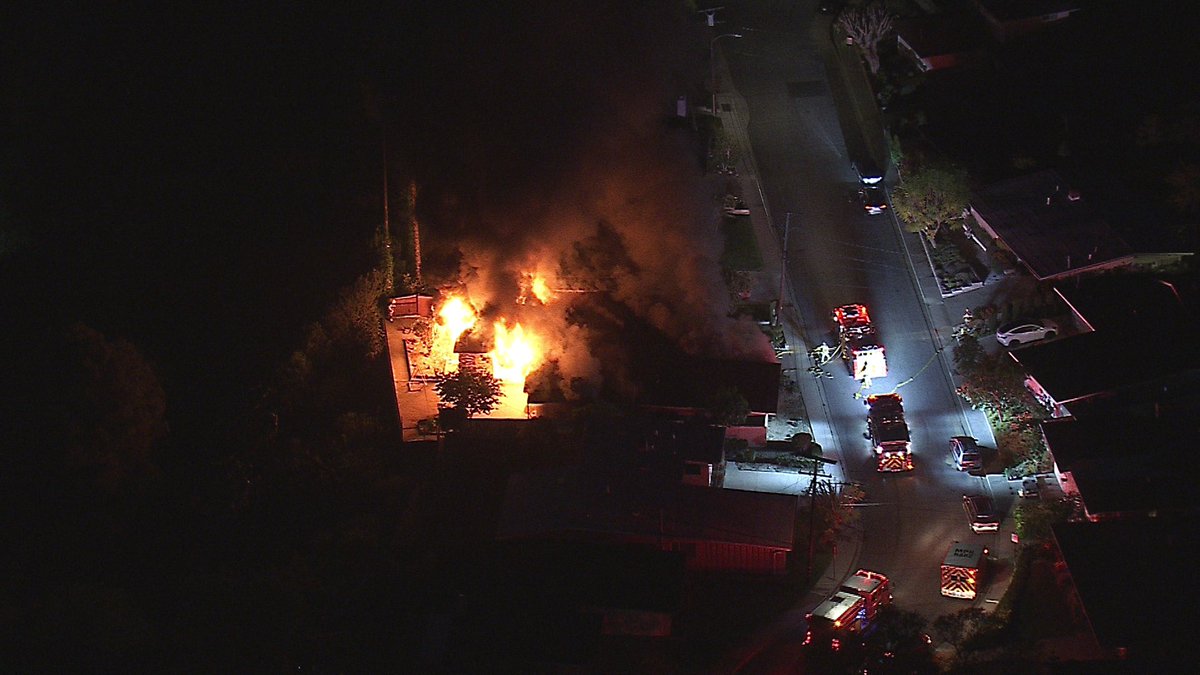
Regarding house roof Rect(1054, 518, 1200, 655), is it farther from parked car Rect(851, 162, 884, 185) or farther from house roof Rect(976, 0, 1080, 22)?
house roof Rect(976, 0, 1080, 22)

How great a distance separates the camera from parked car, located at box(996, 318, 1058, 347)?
2109 cm

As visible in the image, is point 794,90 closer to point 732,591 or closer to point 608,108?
point 608,108

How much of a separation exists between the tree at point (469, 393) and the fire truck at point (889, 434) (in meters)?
7.20

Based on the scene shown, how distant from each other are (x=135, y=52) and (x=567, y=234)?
41.3 ft

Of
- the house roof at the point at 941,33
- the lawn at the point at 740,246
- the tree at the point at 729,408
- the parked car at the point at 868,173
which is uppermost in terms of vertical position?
the house roof at the point at 941,33

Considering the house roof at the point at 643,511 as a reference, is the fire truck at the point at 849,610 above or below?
below

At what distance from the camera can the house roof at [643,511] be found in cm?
1780

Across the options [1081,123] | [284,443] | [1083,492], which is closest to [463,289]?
[284,443]

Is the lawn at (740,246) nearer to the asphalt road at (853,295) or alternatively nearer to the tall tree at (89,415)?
the asphalt road at (853,295)

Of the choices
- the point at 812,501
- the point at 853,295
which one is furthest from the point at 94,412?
the point at 853,295

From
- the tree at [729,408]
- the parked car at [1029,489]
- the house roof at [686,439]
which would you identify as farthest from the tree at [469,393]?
the parked car at [1029,489]

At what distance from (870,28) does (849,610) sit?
16.1 metres

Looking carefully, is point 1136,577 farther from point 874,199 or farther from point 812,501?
point 874,199

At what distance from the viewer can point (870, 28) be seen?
26828 millimetres
